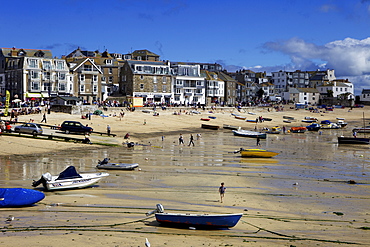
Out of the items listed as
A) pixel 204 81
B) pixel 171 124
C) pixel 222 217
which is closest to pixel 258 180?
pixel 222 217

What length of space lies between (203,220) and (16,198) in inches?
337

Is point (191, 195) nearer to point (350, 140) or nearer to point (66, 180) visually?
point (66, 180)

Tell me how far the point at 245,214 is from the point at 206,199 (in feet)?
10.2

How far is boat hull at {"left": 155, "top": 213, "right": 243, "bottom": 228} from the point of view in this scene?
54.2 ft

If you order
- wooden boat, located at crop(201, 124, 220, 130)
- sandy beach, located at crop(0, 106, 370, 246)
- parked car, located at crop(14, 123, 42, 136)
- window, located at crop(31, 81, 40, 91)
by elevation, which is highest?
window, located at crop(31, 81, 40, 91)

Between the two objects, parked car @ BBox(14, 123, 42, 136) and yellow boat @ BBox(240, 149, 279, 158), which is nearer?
yellow boat @ BBox(240, 149, 279, 158)

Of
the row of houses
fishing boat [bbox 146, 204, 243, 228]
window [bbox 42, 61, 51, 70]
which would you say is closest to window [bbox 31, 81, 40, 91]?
the row of houses

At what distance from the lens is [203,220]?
16609 millimetres

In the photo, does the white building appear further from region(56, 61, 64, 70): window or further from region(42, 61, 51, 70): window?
region(42, 61, 51, 70): window

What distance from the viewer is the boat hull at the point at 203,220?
16531 mm

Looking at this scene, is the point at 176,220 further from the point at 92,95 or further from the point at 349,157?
the point at 92,95

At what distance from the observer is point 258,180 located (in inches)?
1075

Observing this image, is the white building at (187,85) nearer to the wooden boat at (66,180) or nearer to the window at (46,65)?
the window at (46,65)

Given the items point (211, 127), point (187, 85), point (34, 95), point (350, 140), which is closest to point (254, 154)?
point (350, 140)
